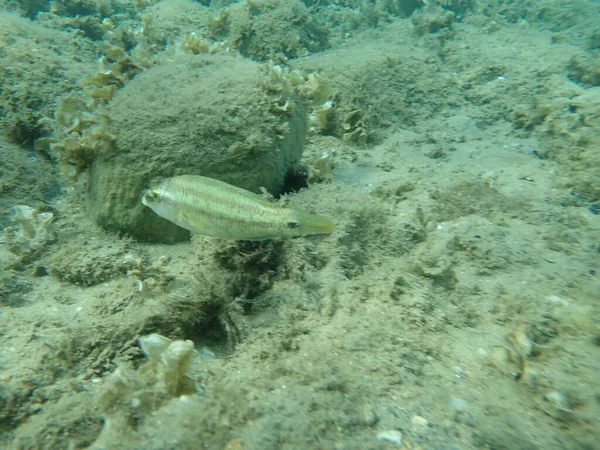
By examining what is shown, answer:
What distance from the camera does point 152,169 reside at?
3.77 m

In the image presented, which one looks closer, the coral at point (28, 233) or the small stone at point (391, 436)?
the small stone at point (391, 436)

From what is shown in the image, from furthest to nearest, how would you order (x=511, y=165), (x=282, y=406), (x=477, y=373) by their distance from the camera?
1. (x=511, y=165)
2. (x=477, y=373)
3. (x=282, y=406)

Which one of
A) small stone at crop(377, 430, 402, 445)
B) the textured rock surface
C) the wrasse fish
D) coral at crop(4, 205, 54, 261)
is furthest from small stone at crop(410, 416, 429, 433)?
coral at crop(4, 205, 54, 261)

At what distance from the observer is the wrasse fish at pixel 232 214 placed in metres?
2.81

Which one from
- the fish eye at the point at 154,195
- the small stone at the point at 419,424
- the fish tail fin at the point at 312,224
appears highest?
the fish eye at the point at 154,195

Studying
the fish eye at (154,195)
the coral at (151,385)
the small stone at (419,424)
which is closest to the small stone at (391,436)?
the small stone at (419,424)

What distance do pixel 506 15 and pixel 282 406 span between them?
16324mm

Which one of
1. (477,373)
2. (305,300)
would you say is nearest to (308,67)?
(305,300)

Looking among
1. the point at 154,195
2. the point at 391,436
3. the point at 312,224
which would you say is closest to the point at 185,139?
the point at 154,195

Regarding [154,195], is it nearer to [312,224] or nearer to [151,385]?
[312,224]

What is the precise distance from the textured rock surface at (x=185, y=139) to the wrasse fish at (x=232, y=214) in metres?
0.91

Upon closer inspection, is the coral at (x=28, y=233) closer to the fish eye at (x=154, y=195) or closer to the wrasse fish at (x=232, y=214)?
the fish eye at (x=154, y=195)

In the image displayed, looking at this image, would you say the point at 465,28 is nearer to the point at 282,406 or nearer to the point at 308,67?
the point at 308,67

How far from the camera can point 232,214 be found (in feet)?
9.26
